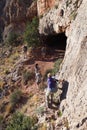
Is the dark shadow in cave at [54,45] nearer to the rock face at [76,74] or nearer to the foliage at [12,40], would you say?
the foliage at [12,40]

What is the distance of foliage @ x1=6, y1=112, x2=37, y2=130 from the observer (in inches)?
712

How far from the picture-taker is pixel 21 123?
1919 centimetres

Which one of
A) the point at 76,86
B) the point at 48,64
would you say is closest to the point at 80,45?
the point at 76,86

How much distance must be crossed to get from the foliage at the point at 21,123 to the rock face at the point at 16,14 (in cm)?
1459

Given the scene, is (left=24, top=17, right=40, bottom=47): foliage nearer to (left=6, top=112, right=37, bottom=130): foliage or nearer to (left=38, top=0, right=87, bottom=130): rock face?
(left=38, top=0, right=87, bottom=130): rock face

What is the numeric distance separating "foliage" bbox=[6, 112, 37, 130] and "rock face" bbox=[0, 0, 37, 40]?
1459cm

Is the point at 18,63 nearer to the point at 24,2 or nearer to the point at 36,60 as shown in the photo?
the point at 36,60

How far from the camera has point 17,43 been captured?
106 feet

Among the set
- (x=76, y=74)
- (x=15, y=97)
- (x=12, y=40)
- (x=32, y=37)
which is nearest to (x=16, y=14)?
(x=12, y=40)

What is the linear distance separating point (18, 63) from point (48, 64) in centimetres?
260

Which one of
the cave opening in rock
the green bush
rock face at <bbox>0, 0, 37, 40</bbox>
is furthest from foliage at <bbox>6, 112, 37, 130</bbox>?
rock face at <bbox>0, 0, 37, 40</bbox>

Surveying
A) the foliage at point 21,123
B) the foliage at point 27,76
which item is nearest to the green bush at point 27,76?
the foliage at point 27,76

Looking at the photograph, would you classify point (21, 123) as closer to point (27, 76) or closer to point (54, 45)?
point (27, 76)

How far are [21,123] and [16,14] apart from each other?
16884mm
